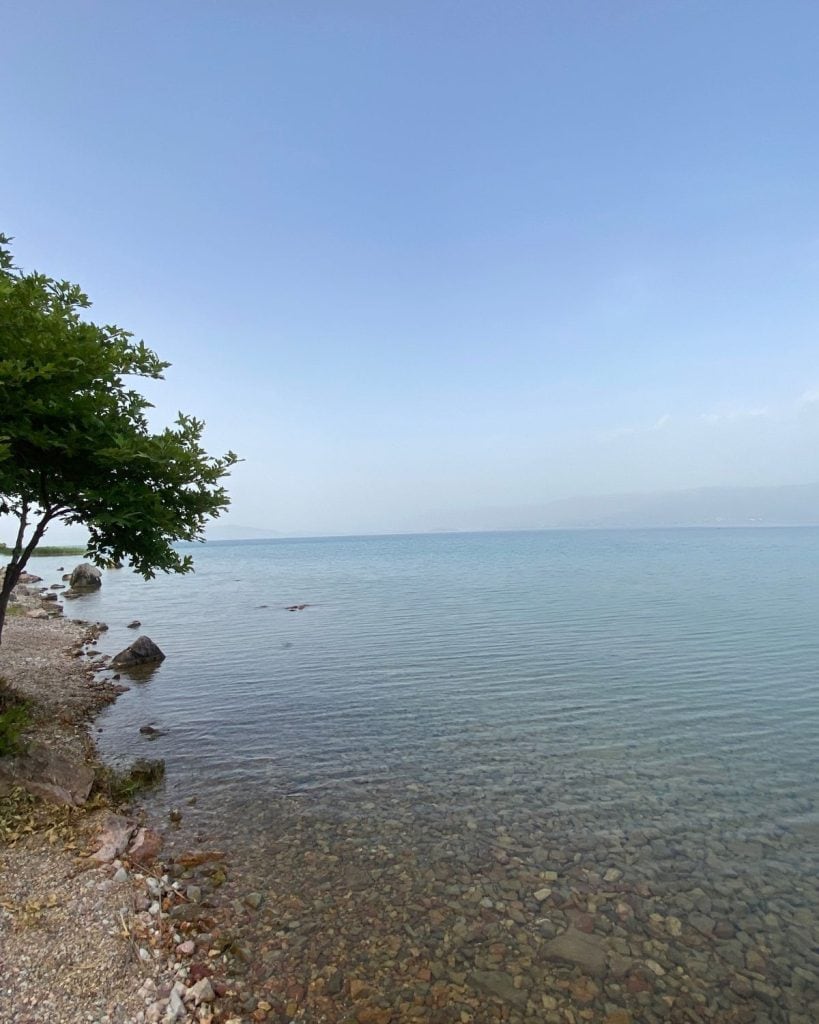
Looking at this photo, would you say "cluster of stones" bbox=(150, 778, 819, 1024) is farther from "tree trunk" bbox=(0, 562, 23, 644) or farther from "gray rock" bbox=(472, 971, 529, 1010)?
"tree trunk" bbox=(0, 562, 23, 644)

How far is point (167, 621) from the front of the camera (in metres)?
46.0

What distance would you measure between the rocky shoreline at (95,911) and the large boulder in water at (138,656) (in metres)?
14.8

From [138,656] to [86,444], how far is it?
724 inches

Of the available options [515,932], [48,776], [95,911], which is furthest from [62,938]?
[515,932]

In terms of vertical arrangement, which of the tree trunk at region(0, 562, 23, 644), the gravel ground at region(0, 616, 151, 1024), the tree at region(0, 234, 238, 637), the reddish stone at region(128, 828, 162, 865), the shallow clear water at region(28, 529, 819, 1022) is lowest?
the shallow clear water at region(28, 529, 819, 1022)

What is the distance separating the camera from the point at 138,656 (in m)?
29.5

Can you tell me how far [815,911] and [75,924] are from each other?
12.1 meters

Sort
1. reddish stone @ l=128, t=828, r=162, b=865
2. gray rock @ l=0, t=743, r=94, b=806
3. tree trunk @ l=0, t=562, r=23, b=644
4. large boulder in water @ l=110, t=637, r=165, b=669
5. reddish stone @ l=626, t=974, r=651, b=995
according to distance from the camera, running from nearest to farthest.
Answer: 1. reddish stone @ l=626, t=974, r=651, b=995
2. reddish stone @ l=128, t=828, r=162, b=865
3. gray rock @ l=0, t=743, r=94, b=806
4. tree trunk @ l=0, t=562, r=23, b=644
5. large boulder in water @ l=110, t=637, r=165, b=669

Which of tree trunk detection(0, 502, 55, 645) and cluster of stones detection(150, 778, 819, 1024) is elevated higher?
tree trunk detection(0, 502, 55, 645)

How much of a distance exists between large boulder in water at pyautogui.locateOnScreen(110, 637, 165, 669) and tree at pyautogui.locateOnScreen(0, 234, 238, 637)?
1342 centimetres

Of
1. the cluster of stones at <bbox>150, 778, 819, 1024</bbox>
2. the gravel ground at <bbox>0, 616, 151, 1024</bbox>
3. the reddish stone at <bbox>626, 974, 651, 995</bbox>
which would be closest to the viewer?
the gravel ground at <bbox>0, 616, 151, 1024</bbox>

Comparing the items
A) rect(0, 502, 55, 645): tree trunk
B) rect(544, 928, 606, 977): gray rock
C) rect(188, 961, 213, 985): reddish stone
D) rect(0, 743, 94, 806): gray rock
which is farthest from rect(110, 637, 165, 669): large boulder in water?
rect(544, 928, 606, 977): gray rock

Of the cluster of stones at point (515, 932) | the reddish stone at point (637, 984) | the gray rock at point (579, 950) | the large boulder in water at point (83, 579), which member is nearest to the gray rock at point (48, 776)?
the cluster of stones at point (515, 932)

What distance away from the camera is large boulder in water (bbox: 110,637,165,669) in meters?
29.0
